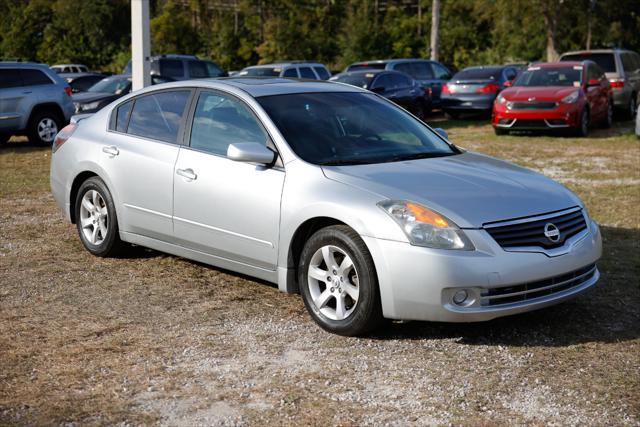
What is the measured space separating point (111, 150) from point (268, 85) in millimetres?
1442

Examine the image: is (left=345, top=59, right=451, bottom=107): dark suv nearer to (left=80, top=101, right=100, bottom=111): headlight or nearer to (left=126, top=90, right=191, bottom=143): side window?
(left=80, top=101, right=100, bottom=111): headlight

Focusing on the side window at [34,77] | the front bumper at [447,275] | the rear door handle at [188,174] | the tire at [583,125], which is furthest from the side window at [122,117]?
the tire at [583,125]

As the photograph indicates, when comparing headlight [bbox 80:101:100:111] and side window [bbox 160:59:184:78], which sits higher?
side window [bbox 160:59:184:78]

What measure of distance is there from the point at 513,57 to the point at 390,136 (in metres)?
40.3

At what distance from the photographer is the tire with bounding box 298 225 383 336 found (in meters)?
5.36

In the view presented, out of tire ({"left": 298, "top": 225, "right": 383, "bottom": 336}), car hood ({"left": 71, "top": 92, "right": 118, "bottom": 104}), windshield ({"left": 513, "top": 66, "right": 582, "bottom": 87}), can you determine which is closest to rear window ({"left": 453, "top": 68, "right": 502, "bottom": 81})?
windshield ({"left": 513, "top": 66, "right": 582, "bottom": 87})

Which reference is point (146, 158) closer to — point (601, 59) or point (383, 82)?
point (383, 82)

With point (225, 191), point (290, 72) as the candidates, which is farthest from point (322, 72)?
point (225, 191)

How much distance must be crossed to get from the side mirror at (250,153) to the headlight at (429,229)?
103cm

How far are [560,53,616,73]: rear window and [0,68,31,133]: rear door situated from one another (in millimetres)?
12824

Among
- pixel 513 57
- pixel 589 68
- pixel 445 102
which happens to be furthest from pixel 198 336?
pixel 513 57

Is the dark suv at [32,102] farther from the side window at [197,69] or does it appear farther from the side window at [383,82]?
the side window at [383,82]

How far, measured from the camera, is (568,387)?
15.5 feet

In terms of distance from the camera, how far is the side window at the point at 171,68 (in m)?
23.3
